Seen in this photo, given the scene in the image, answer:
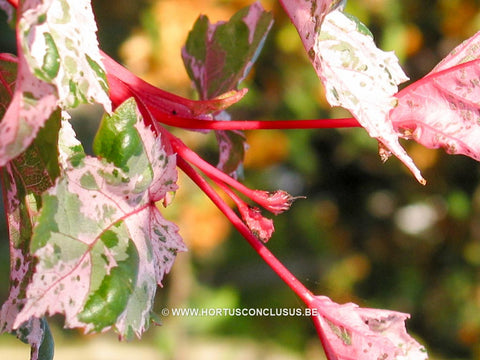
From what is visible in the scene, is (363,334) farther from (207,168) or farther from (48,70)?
(48,70)

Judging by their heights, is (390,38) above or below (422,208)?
above

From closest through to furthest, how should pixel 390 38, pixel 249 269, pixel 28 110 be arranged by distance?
1. pixel 28 110
2. pixel 390 38
3. pixel 249 269

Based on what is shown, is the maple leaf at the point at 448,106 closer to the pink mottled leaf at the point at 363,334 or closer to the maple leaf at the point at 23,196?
the pink mottled leaf at the point at 363,334

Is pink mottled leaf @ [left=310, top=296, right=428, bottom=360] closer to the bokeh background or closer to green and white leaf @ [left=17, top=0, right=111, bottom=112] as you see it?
green and white leaf @ [left=17, top=0, right=111, bottom=112]

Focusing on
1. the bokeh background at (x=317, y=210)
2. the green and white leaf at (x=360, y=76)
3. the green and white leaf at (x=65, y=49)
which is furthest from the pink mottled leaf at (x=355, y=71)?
the bokeh background at (x=317, y=210)

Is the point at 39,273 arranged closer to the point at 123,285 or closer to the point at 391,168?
the point at 123,285

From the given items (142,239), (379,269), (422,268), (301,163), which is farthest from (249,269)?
(142,239)
